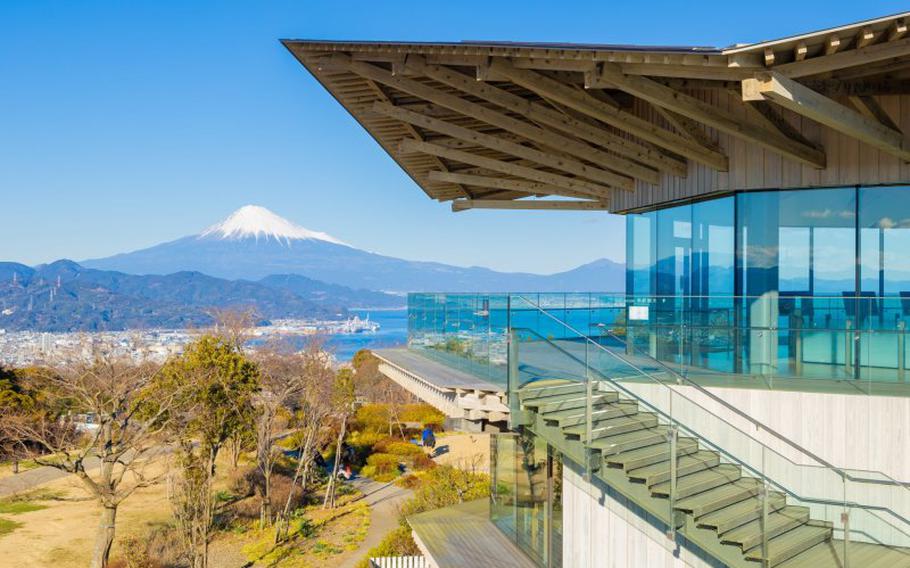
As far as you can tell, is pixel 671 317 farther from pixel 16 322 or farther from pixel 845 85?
pixel 16 322

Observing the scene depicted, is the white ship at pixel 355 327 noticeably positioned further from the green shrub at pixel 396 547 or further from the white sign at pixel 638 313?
the white sign at pixel 638 313

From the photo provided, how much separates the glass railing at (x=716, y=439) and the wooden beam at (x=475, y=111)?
3.30 meters

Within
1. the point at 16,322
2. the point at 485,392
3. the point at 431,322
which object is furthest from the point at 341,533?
the point at 16,322

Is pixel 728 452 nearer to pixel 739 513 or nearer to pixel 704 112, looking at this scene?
pixel 739 513

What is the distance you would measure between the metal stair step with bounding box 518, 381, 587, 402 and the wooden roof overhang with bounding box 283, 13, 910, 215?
339 cm

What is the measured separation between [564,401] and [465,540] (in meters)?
5.91

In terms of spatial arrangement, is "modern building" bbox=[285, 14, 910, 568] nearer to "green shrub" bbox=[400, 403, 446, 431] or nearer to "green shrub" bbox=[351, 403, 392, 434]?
"green shrub" bbox=[351, 403, 392, 434]

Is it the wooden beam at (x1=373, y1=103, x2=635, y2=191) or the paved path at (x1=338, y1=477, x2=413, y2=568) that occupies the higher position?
the wooden beam at (x1=373, y1=103, x2=635, y2=191)

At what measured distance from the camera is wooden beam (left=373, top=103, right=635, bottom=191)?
1220cm

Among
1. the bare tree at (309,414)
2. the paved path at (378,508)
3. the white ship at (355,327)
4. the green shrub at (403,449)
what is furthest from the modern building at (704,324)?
the white ship at (355,327)

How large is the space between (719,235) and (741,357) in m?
3.25

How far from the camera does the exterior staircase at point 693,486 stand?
7266 millimetres

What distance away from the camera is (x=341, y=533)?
67.1 feet

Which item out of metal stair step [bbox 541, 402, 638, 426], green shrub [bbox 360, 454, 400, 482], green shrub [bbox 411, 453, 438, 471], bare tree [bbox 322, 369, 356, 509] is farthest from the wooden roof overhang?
green shrub [bbox 411, 453, 438, 471]
